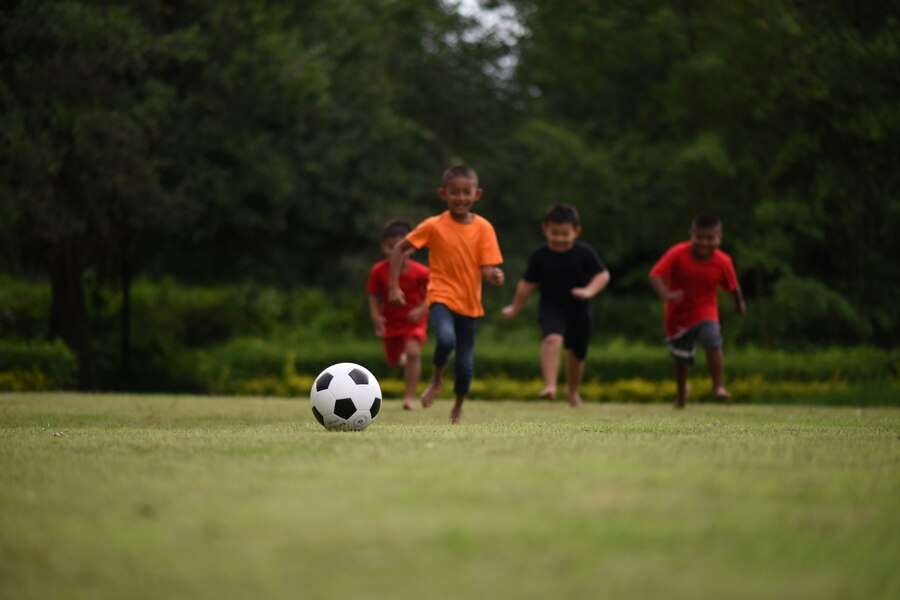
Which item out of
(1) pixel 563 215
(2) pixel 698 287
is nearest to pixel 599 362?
(2) pixel 698 287

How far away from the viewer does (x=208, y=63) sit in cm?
2247

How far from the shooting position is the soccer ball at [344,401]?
848 cm

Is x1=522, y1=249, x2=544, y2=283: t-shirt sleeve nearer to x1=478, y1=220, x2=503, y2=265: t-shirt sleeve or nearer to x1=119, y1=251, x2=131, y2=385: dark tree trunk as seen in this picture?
x1=478, y1=220, x2=503, y2=265: t-shirt sleeve

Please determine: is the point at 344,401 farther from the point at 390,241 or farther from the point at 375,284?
the point at 375,284

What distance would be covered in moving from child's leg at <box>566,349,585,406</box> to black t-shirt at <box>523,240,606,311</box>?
0.62m

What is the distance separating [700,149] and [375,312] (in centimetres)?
1113

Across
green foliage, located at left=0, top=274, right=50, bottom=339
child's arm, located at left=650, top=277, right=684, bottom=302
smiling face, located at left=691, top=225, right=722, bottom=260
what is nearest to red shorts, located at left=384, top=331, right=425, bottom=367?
child's arm, located at left=650, top=277, right=684, bottom=302

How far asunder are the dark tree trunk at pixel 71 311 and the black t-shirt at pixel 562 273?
1090 centimetres

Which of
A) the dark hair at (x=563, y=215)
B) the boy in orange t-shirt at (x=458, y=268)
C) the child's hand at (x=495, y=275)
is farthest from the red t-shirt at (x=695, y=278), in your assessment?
the child's hand at (x=495, y=275)

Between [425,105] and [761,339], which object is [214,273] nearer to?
[425,105]

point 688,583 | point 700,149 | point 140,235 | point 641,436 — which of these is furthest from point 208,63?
point 688,583

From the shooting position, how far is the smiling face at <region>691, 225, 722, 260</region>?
45.4ft

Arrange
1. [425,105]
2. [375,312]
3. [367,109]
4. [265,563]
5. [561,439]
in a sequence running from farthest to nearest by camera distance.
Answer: [425,105]
[367,109]
[375,312]
[561,439]
[265,563]

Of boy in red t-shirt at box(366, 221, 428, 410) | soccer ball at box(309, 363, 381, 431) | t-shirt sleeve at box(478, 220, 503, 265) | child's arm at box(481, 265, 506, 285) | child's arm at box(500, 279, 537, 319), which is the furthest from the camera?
boy in red t-shirt at box(366, 221, 428, 410)
